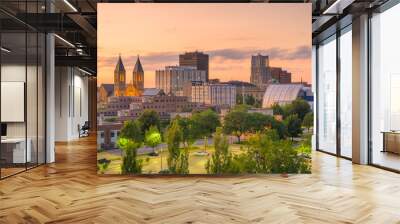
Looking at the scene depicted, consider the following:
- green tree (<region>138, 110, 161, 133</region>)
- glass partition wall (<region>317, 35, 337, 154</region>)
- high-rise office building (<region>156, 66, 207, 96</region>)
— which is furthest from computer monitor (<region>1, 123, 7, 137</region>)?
glass partition wall (<region>317, 35, 337, 154</region>)

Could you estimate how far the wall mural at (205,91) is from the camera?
7.28 meters

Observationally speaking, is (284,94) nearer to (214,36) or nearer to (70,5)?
(214,36)

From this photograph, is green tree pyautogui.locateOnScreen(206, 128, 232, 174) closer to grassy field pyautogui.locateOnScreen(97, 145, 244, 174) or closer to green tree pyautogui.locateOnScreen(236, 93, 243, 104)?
grassy field pyautogui.locateOnScreen(97, 145, 244, 174)

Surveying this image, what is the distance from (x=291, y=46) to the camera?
7.34 metres

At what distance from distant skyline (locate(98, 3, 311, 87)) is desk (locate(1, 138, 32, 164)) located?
6.56 ft

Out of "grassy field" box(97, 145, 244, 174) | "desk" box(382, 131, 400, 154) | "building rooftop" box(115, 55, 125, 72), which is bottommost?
"grassy field" box(97, 145, 244, 174)

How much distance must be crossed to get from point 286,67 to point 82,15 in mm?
4393

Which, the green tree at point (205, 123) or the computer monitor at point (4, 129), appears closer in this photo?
the computer monitor at point (4, 129)

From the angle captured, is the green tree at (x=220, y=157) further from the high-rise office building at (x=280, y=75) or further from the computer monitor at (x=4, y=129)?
the computer monitor at (x=4, y=129)

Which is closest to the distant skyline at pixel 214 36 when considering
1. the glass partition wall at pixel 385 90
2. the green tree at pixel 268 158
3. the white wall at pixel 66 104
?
the green tree at pixel 268 158

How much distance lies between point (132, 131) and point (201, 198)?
2.39 metres

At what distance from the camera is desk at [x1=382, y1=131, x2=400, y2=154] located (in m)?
7.55

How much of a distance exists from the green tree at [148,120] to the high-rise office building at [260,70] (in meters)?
1.82

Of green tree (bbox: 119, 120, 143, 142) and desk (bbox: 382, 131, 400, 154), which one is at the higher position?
green tree (bbox: 119, 120, 143, 142)
